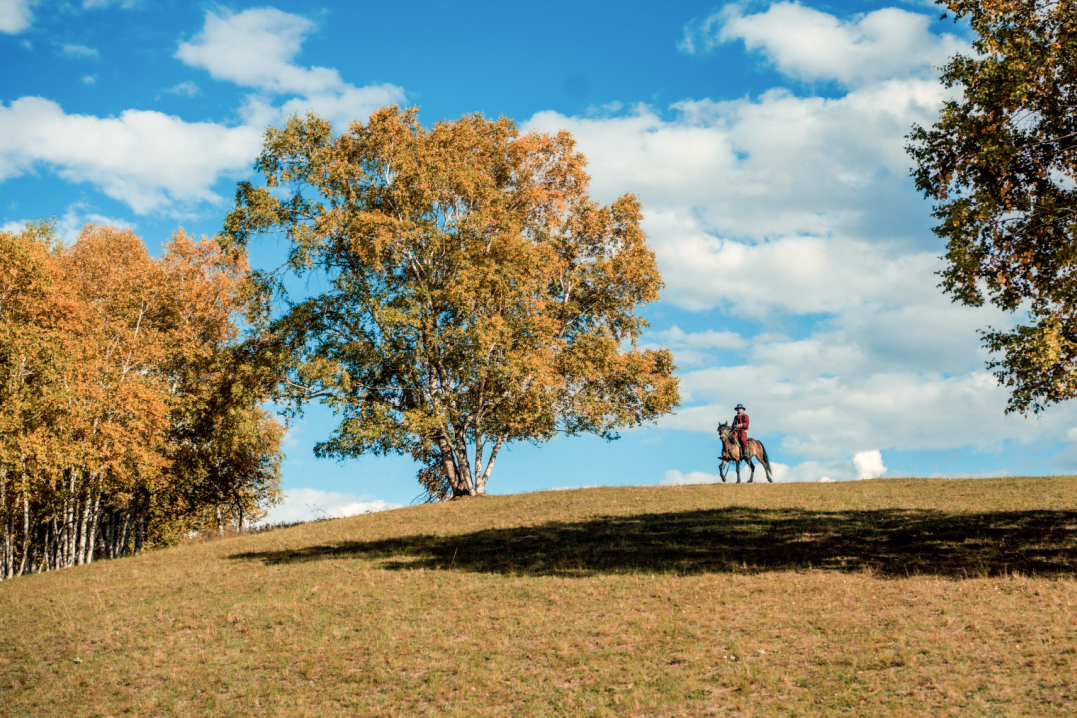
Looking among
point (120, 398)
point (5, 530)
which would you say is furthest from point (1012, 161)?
point (5, 530)

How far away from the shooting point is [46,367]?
30578mm

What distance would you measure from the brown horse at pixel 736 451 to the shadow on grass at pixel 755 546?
6.26m

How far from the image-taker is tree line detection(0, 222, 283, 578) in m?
30.3

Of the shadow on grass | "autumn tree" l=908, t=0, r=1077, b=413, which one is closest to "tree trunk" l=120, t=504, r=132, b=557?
the shadow on grass

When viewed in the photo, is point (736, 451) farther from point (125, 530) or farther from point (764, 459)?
point (125, 530)

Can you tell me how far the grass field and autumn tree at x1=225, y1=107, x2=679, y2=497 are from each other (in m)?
8.15

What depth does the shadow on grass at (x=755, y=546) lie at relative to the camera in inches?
743

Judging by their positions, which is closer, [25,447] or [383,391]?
[25,447]

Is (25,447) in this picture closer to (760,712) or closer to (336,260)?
(336,260)

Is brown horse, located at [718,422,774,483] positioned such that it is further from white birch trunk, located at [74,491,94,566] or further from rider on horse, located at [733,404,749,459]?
white birch trunk, located at [74,491,94,566]

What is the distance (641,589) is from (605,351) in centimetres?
1732

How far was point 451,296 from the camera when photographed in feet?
108

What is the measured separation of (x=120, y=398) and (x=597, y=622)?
24184 mm

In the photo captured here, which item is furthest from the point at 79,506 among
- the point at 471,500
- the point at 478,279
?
the point at 478,279
